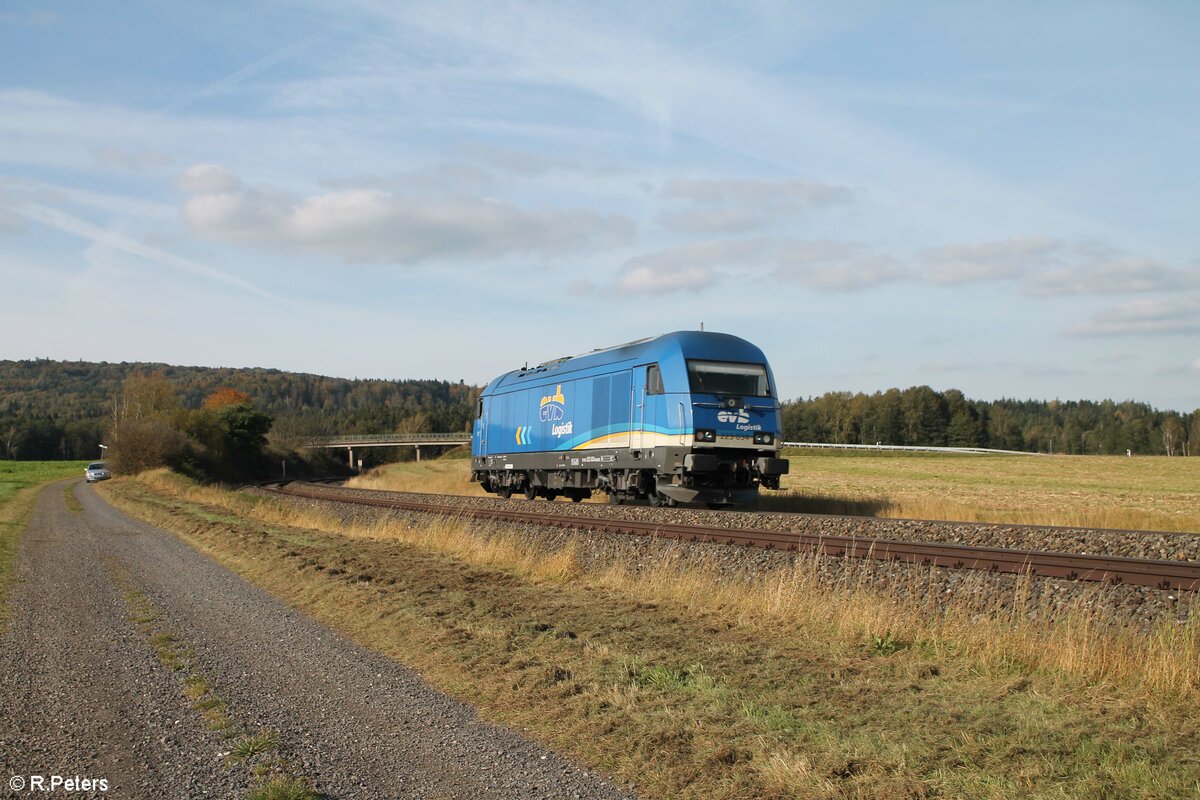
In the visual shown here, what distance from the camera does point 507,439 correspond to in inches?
1235

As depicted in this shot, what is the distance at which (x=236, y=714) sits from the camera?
21.7ft

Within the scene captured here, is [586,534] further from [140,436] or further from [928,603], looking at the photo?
[140,436]

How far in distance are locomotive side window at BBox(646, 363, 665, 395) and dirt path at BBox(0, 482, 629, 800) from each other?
37.9 feet

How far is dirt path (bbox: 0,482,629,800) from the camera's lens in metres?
5.37

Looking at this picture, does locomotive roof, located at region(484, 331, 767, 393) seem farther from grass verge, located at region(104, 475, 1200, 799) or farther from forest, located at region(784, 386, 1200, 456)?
forest, located at region(784, 386, 1200, 456)

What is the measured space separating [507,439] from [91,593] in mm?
19185

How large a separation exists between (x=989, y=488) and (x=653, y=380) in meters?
20.9

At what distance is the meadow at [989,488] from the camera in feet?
75.1

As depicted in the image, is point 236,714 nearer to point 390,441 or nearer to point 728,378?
point 728,378

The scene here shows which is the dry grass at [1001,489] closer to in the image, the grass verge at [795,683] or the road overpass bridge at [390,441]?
the grass verge at [795,683]

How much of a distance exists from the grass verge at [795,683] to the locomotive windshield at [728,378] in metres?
8.71

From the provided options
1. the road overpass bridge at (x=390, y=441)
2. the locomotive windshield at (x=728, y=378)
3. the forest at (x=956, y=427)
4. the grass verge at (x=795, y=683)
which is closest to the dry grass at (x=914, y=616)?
the grass verge at (x=795, y=683)

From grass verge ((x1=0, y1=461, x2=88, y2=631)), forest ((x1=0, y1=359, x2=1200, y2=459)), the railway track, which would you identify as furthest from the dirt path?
forest ((x1=0, y1=359, x2=1200, y2=459))

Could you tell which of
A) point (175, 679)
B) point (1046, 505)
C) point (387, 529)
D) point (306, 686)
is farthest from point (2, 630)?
point (1046, 505)
